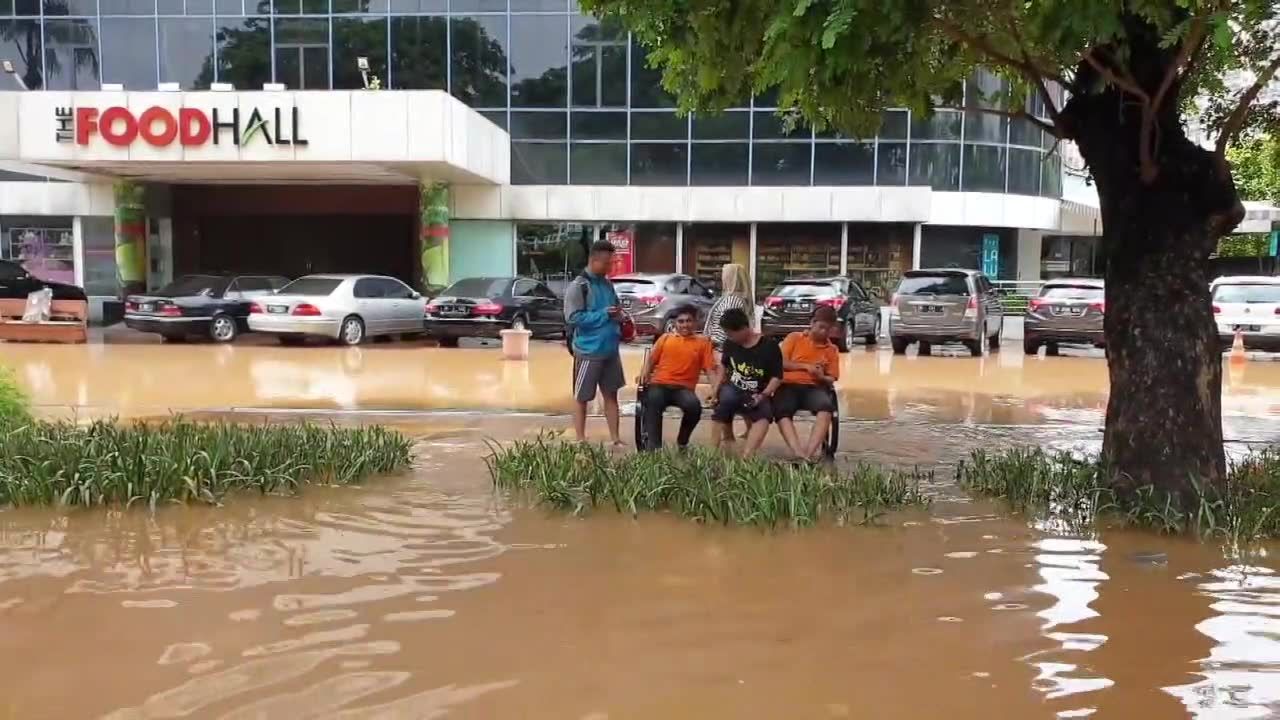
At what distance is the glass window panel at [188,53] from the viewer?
96.6 feet

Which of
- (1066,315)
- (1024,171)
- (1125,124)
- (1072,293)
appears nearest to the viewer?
(1125,124)

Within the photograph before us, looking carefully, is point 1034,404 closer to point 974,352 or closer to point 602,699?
point 974,352

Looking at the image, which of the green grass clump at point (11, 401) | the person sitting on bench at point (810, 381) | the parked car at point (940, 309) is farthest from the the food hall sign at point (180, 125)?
the person sitting on bench at point (810, 381)

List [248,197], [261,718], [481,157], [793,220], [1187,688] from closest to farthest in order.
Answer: [261,718]
[1187,688]
[481,157]
[793,220]
[248,197]

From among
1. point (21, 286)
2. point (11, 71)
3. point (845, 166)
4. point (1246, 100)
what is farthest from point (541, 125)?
point (1246, 100)

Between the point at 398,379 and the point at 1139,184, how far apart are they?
10.4 meters

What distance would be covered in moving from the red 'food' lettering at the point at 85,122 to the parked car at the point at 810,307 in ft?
46.4

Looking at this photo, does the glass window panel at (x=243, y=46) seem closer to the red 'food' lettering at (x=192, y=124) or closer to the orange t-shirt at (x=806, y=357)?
the red 'food' lettering at (x=192, y=124)

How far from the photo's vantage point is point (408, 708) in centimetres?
393

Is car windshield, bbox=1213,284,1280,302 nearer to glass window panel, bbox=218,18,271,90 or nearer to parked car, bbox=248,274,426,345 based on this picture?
parked car, bbox=248,274,426,345

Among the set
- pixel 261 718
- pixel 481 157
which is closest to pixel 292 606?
pixel 261 718

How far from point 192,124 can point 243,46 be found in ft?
30.4

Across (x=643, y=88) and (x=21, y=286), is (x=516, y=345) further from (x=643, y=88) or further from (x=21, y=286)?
(x=643, y=88)

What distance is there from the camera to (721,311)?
33.1 ft
